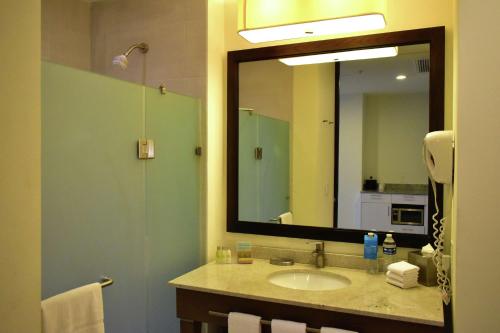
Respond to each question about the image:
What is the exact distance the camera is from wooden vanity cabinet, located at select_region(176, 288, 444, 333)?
1471 millimetres

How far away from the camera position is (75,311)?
1357 millimetres

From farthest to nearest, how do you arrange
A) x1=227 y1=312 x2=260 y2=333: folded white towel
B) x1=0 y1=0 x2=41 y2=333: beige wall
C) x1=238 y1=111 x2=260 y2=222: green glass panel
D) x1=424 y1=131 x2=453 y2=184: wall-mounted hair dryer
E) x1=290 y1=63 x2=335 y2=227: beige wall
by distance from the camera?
1. x1=238 y1=111 x2=260 y2=222: green glass panel
2. x1=290 y1=63 x2=335 y2=227: beige wall
3. x1=227 y1=312 x2=260 y2=333: folded white towel
4. x1=424 y1=131 x2=453 y2=184: wall-mounted hair dryer
5. x1=0 y1=0 x2=41 y2=333: beige wall

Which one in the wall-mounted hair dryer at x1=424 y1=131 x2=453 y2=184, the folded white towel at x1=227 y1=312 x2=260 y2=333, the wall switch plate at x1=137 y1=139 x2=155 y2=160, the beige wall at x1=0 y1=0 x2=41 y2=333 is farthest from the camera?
the wall switch plate at x1=137 y1=139 x2=155 y2=160

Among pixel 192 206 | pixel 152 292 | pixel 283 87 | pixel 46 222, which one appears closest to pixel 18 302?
pixel 46 222

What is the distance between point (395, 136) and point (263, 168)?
2.34 feet

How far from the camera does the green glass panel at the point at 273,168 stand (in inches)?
85.5

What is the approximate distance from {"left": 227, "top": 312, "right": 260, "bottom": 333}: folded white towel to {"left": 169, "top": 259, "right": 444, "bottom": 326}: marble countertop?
8 centimetres

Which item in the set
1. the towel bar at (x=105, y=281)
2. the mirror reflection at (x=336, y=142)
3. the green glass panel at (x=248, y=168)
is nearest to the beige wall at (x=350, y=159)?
the mirror reflection at (x=336, y=142)

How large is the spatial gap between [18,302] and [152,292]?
2.89 ft

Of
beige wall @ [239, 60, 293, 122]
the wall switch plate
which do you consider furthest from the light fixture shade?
the wall switch plate

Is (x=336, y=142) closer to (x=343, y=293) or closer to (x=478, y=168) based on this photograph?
(x=343, y=293)

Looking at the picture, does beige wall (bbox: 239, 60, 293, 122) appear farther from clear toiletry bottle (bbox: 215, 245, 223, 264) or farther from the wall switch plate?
clear toiletry bottle (bbox: 215, 245, 223, 264)

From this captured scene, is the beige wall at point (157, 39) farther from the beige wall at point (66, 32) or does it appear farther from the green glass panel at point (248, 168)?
the green glass panel at point (248, 168)

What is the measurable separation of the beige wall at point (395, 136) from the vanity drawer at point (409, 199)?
6 centimetres
